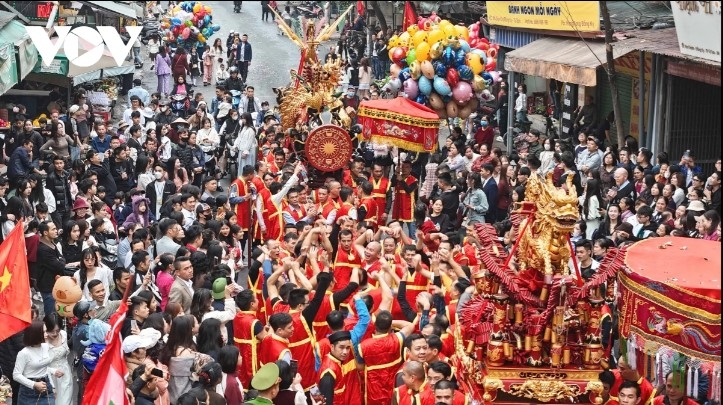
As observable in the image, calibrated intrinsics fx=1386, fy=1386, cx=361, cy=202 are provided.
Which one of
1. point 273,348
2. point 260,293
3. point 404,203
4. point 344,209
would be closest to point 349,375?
point 273,348

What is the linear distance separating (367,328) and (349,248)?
269cm

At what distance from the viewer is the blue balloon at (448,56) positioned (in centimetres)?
2088

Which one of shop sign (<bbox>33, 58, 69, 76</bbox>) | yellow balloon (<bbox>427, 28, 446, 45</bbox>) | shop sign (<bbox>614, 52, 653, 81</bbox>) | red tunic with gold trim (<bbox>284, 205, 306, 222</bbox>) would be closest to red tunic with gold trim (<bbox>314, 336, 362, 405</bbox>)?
red tunic with gold trim (<bbox>284, 205, 306, 222</bbox>)

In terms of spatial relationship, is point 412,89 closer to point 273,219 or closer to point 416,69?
point 416,69

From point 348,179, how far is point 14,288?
883 centimetres

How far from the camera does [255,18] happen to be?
51.0 meters

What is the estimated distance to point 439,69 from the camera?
822 inches

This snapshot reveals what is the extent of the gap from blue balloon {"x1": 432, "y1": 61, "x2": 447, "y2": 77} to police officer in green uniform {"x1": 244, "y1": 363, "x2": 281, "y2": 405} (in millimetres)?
11697

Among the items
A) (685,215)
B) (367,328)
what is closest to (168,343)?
(367,328)

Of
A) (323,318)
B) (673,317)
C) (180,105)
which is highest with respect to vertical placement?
(673,317)

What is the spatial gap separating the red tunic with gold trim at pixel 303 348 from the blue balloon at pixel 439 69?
977cm

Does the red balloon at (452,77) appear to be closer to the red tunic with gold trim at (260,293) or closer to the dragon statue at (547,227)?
the red tunic with gold trim at (260,293)

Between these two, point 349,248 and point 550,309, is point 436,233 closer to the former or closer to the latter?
point 349,248

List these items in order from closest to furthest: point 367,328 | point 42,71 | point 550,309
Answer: point 550,309
point 367,328
point 42,71
